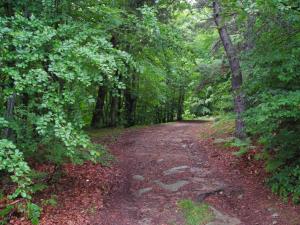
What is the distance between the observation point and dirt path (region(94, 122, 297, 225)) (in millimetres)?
5930

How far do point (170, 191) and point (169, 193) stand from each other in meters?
0.12

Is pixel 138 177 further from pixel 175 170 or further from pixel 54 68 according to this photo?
pixel 54 68

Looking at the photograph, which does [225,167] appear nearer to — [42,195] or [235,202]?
[235,202]

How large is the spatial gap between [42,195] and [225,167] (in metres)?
4.68

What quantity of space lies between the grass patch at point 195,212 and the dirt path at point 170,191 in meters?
0.12

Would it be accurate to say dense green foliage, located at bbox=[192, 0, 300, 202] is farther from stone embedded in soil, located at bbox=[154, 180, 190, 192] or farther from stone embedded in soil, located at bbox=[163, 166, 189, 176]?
stone embedded in soil, located at bbox=[163, 166, 189, 176]

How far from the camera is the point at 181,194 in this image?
6.89 meters

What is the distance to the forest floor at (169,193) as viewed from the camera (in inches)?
231

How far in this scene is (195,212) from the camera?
609 cm

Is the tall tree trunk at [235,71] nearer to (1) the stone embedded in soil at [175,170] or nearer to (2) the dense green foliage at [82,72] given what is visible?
(2) the dense green foliage at [82,72]

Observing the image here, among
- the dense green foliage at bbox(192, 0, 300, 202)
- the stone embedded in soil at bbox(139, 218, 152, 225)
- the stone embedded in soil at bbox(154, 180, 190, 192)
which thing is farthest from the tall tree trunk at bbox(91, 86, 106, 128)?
the stone embedded in soil at bbox(139, 218, 152, 225)

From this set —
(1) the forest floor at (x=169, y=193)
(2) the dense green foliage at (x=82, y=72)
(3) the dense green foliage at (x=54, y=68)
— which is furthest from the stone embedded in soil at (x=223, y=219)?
(3) the dense green foliage at (x=54, y=68)

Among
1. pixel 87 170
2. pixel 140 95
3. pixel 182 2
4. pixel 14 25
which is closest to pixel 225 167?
pixel 87 170

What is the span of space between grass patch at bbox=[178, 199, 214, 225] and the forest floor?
2 cm
